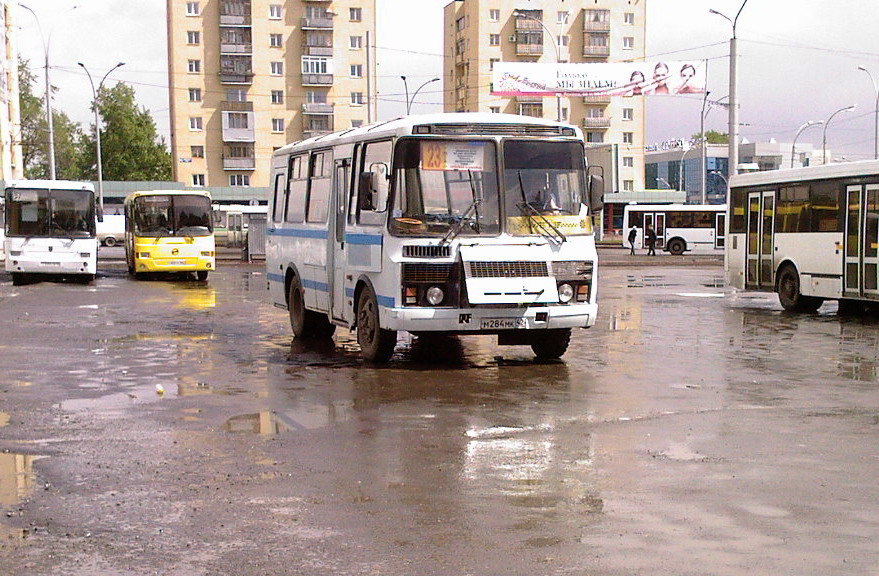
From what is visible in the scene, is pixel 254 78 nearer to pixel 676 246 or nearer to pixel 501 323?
pixel 676 246

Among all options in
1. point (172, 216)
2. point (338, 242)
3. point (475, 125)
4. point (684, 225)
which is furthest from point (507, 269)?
point (684, 225)

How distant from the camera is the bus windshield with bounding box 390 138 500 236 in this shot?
45.5 feet

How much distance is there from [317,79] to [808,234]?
267ft

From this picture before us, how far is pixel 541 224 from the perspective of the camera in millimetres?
14141

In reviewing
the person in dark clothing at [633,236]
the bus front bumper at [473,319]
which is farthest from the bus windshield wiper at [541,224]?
the person in dark clothing at [633,236]

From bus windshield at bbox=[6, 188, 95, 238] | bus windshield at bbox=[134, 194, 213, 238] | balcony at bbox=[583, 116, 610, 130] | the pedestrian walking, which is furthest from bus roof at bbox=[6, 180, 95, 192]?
balcony at bbox=[583, 116, 610, 130]

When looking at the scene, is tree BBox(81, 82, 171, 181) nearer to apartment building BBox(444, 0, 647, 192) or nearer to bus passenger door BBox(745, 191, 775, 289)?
apartment building BBox(444, 0, 647, 192)

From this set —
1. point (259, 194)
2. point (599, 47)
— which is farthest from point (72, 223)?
point (599, 47)

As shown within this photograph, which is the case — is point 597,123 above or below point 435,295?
above

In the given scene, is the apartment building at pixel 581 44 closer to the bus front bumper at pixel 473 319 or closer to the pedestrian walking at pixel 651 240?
the pedestrian walking at pixel 651 240

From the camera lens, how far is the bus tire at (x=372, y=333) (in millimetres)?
14500

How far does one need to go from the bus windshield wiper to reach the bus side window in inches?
59.2

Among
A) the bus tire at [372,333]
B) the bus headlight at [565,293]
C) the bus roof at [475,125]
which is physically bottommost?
the bus tire at [372,333]

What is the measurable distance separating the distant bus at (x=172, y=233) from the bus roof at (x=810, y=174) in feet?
52.7
